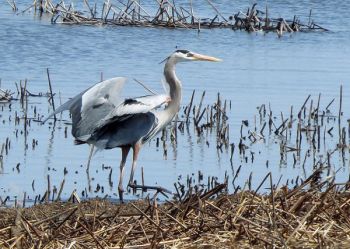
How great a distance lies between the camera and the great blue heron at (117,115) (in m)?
9.04

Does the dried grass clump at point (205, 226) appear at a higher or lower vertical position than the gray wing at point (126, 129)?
higher

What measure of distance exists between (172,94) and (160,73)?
5.72 meters

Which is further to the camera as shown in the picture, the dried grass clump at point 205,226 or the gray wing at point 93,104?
the gray wing at point 93,104

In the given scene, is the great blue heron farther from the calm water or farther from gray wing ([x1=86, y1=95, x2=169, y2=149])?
the calm water

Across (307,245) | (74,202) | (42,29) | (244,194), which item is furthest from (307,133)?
(42,29)

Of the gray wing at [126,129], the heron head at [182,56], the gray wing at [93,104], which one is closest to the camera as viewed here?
the gray wing at [93,104]

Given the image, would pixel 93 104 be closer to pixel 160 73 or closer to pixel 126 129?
pixel 126 129

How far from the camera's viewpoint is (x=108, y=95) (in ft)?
29.9

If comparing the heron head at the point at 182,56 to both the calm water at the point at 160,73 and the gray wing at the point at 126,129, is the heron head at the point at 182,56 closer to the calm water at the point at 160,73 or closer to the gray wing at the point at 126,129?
the gray wing at the point at 126,129

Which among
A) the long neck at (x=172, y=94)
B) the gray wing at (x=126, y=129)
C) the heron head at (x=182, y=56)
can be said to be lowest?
the gray wing at (x=126, y=129)

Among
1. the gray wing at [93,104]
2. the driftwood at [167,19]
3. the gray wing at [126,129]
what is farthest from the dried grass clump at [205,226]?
the driftwood at [167,19]

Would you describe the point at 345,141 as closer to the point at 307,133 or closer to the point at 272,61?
the point at 307,133

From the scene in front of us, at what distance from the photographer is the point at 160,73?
1557 cm

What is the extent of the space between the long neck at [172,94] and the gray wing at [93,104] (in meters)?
0.60
